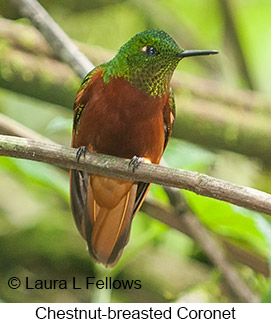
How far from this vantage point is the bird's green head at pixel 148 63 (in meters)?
2.45

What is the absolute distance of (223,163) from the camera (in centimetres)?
388

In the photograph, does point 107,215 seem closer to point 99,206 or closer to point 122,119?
point 99,206

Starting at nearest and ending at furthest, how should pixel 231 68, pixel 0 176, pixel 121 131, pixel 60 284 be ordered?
pixel 121 131, pixel 60 284, pixel 0 176, pixel 231 68

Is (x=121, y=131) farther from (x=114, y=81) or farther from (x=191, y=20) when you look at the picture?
(x=191, y=20)

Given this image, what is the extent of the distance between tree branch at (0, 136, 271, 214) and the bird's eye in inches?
21.7

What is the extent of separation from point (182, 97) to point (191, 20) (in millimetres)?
1447

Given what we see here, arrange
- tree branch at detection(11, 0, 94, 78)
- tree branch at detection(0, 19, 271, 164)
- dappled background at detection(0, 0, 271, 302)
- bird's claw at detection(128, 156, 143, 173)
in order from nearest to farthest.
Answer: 1. bird's claw at detection(128, 156, 143, 173)
2. tree branch at detection(11, 0, 94, 78)
3. dappled background at detection(0, 0, 271, 302)
4. tree branch at detection(0, 19, 271, 164)

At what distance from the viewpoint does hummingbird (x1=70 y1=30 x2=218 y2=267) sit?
8.05 feet

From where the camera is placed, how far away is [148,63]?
2.51 meters

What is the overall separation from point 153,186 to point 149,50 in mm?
596

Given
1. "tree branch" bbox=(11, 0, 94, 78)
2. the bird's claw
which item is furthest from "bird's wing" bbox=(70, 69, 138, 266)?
the bird's claw

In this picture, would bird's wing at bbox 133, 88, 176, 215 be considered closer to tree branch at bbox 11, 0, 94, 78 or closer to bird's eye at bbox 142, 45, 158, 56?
bird's eye at bbox 142, 45, 158, 56

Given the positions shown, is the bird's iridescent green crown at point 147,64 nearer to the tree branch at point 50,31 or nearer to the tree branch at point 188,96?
the tree branch at point 50,31
